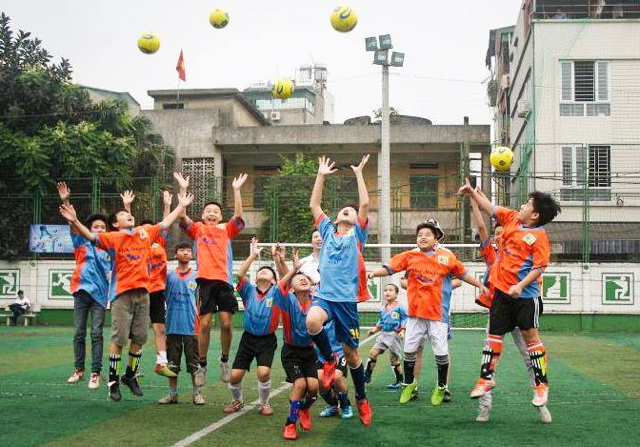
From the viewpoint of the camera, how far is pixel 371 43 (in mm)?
22859

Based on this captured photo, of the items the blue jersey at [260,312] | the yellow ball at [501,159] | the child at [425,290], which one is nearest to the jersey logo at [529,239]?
the child at [425,290]

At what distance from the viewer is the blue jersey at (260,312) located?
8.30m

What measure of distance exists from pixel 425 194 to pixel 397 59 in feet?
16.5

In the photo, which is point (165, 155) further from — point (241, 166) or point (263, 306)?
point (263, 306)

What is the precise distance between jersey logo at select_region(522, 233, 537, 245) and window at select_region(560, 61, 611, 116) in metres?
23.2

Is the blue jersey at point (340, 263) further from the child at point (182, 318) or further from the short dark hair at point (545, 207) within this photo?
the child at point (182, 318)

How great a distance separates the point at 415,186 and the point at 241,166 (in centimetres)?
1145

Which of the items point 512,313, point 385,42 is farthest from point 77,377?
point 385,42

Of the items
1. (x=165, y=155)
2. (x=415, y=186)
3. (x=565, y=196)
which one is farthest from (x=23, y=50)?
(x=565, y=196)

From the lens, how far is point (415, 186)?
92.6 ft

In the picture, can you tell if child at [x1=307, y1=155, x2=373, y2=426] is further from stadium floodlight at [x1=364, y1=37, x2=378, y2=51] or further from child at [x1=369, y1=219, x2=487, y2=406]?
stadium floodlight at [x1=364, y1=37, x2=378, y2=51]

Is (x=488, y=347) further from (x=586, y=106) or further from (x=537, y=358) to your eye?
(x=586, y=106)

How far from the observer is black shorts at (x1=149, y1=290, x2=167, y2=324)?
965cm

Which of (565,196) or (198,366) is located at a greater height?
(565,196)
